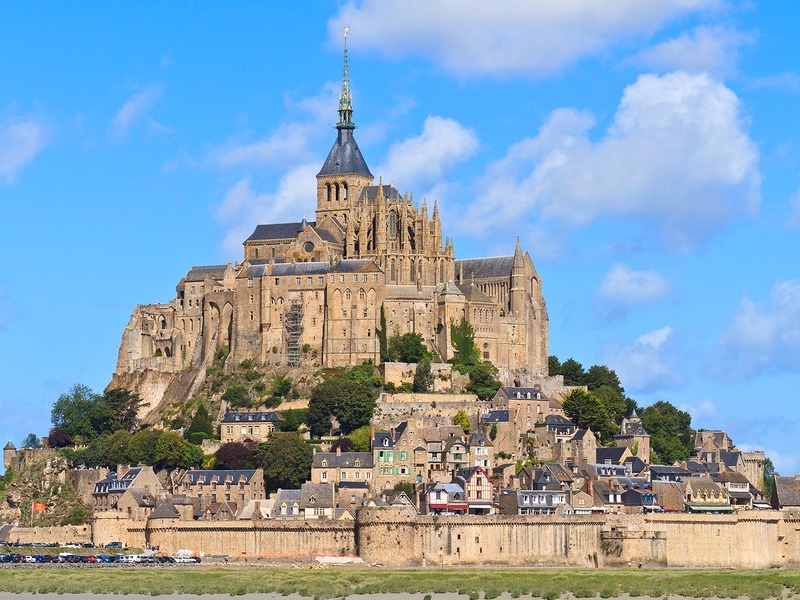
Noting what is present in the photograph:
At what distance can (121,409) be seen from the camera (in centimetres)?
13438

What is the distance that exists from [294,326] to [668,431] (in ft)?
88.1

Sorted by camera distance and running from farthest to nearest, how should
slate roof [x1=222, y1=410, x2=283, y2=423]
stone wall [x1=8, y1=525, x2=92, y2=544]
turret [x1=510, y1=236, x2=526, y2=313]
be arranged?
turret [x1=510, y1=236, x2=526, y2=313]
slate roof [x1=222, y1=410, x2=283, y2=423]
stone wall [x1=8, y1=525, x2=92, y2=544]

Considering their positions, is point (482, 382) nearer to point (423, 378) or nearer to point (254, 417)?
point (423, 378)

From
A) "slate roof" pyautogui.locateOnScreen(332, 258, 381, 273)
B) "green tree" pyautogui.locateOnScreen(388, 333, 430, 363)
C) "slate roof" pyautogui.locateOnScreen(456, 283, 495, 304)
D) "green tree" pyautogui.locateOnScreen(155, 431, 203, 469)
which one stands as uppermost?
"slate roof" pyautogui.locateOnScreen(332, 258, 381, 273)

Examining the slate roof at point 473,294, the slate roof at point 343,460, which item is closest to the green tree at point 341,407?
the slate roof at point 343,460

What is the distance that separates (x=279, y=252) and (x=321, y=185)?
5.99 meters

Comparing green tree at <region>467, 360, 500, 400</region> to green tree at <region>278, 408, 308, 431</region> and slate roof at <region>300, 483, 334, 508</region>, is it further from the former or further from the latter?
slate roof at <region>300, 483, 334, 508</region>

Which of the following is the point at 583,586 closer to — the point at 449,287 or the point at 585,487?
the point at 585,487

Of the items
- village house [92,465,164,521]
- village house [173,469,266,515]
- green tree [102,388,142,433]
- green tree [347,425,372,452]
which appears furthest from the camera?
green tree [102,388,142,433]

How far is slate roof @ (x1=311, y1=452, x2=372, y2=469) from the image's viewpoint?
115 metres

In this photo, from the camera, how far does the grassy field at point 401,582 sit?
89.4 metres

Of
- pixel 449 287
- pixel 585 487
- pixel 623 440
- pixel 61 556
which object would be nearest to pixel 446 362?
pixel 449 287

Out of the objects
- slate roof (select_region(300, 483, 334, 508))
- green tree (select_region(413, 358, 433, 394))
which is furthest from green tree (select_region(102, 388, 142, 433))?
slate roof (select_region(300, 483, 334, 508))

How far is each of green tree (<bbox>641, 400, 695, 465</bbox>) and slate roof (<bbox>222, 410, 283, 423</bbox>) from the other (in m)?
25.5
